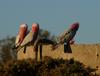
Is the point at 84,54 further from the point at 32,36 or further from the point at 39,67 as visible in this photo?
the point at 32,36

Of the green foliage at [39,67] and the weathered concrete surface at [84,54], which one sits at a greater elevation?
the weathered concrete surface at [84,54]

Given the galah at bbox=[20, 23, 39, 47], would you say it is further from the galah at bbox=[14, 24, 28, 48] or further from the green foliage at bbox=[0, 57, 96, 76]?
the green foliage at bbox=[0, 57, 96, 76]

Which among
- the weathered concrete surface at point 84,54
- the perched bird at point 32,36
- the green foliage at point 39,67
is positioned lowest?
the green foliage at point 39,67

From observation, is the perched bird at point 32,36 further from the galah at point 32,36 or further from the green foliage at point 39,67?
the green foliage at point 39,67

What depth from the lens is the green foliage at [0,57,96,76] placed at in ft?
77.0

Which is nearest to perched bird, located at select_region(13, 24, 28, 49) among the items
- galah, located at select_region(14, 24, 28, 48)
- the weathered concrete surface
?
galah, located at select_region(14, 24, 28, 48)

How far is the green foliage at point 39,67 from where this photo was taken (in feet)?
Answer: 77.0

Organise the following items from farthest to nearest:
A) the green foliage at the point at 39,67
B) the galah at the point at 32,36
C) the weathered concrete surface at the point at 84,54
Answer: the galah at the point at 32,36, the weathered concrete surface at the point at 84,54, the green foliage at the point at 39,67

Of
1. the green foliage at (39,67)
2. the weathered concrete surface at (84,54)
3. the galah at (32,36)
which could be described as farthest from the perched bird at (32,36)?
the green foliage at (39,67)

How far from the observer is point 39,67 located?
2419 centimetres

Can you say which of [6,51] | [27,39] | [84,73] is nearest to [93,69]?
[84,73]

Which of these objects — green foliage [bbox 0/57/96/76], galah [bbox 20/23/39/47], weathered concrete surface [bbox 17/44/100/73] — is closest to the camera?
green foliage [bbox 0/57/96/76]

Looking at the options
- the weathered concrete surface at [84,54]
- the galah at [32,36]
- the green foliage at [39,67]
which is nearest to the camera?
the green foliage at [39,67]

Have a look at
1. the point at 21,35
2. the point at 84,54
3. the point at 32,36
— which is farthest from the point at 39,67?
the point at 21,35
